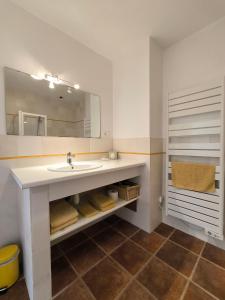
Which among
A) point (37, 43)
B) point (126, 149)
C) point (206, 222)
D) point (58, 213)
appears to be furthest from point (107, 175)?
point (37, 43)

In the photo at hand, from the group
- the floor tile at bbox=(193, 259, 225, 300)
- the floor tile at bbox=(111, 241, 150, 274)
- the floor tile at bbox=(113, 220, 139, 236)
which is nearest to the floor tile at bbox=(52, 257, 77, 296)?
the floor tile at bbox=(111, 241, 150, 274)

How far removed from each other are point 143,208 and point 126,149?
717 mm

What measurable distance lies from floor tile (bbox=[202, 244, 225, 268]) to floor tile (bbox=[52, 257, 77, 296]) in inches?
45.6

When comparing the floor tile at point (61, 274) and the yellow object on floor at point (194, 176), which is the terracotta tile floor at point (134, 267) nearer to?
the floor tile at point (61, 274)

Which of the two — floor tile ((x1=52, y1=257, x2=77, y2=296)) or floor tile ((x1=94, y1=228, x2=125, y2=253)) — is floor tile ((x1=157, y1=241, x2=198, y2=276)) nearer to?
floor tile ((x1=94, y1=228, x2=125, y2=253))

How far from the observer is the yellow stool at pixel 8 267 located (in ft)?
3.23

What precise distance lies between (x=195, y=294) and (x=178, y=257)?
313mm

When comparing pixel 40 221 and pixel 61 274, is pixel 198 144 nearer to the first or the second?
pixel 40 221

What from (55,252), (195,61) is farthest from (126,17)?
(55,252)

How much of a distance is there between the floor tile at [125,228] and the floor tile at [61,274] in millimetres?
656

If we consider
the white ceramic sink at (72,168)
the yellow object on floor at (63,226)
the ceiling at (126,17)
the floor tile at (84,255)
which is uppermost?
the ceiling at (126,17)

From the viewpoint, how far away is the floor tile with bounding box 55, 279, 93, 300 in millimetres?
951

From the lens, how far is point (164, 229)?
1.68 metres

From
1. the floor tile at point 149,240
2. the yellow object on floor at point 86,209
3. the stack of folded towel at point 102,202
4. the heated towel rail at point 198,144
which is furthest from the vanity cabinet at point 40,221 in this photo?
the heated towel rail at point 198,144
